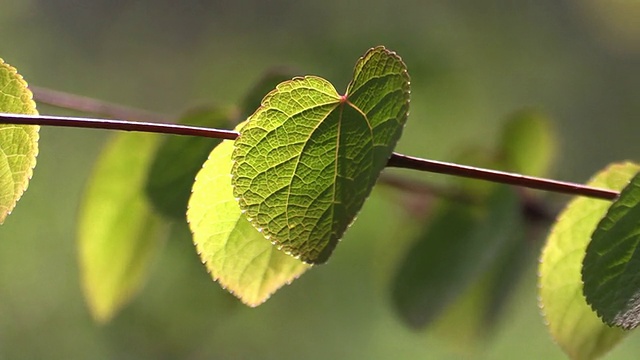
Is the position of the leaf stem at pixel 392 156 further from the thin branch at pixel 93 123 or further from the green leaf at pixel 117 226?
the green leaf at pixel 117 226

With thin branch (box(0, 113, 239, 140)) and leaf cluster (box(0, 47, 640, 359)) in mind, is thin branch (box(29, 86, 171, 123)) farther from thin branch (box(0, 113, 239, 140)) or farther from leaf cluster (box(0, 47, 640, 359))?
thin branch (box(0, 113, 239, 140))

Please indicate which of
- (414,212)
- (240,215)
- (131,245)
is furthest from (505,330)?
(240,215)

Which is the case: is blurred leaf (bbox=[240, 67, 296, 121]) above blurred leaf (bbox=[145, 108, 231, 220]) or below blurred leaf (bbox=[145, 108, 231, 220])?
above

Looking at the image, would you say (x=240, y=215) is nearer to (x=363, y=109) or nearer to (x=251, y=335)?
(x=363, y=109)

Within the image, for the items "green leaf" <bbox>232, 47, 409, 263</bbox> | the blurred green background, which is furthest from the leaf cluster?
the blurred green background

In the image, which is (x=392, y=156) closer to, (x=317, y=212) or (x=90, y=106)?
(x=317, y=212)

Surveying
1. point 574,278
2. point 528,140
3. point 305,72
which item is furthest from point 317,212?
point 305,72

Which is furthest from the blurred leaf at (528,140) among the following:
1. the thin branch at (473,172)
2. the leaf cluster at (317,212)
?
the thin branch at (473,172)
